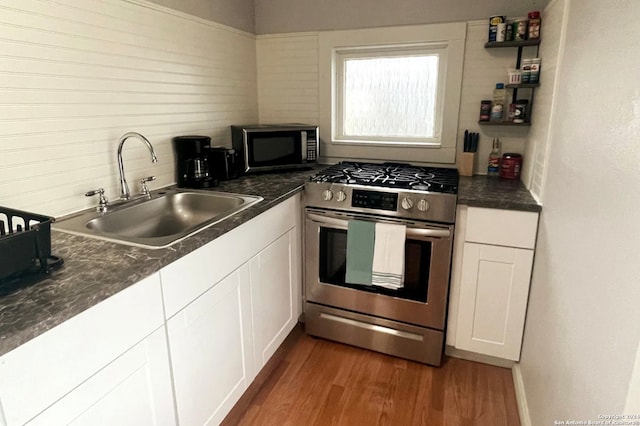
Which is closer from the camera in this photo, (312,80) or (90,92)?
(90,92)

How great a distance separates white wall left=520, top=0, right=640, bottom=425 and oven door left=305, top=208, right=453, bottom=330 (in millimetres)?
483

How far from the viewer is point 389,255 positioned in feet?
6.65

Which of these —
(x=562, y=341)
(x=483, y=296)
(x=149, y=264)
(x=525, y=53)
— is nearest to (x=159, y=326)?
(x=149, y=264)

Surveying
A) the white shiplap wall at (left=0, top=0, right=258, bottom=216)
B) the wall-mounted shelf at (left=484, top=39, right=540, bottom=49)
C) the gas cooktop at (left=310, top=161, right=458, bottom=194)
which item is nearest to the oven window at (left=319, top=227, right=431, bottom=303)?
the gas cooktop at (left=310, top=161, right=458, bottom=194)

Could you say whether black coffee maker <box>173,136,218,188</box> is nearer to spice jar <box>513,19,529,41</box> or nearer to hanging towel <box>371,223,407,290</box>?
hanging towel <box>371,223,407,290</box>

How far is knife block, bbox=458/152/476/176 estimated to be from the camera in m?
2.42

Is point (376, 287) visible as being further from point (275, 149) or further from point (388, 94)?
point (388, 94)

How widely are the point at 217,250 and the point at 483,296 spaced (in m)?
1.39

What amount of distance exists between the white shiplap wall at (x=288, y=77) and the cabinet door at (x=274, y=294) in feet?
3.62

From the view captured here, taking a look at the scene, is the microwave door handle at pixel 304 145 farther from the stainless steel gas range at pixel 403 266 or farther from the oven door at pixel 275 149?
the stainless steel gas range at pixel 403 266

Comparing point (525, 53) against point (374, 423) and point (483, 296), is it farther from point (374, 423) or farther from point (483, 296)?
point (374, 423)

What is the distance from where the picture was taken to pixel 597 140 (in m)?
1.10

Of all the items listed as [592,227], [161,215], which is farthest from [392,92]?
[592,227]

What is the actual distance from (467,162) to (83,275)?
216cm
